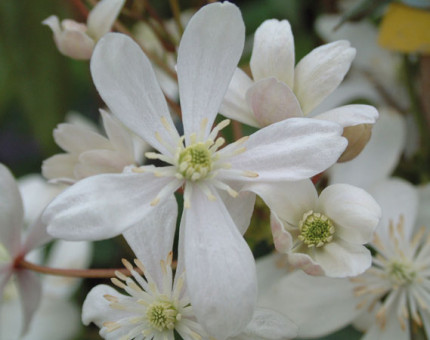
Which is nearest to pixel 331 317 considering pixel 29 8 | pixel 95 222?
pixel 95 222

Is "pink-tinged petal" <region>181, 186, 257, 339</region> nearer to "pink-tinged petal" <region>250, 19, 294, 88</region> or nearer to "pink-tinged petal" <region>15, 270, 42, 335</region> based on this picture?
"pink-tinged petal" <region>250, 19, 294, 88</region>

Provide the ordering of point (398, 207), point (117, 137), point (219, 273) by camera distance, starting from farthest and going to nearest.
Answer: point (398, 207), point (117, 137), point (219, 273)

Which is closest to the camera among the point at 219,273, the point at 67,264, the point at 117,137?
the point at 219,273

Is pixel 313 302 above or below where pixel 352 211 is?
below

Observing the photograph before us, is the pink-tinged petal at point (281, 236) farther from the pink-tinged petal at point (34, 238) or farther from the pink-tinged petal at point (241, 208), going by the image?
the pink-tinged petal at point (34, 238)

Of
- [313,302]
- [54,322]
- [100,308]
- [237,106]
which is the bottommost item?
[54,322]

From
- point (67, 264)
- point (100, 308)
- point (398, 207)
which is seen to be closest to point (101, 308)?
point (100, 308)

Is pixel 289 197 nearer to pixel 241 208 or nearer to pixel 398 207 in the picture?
pixel 241 208
